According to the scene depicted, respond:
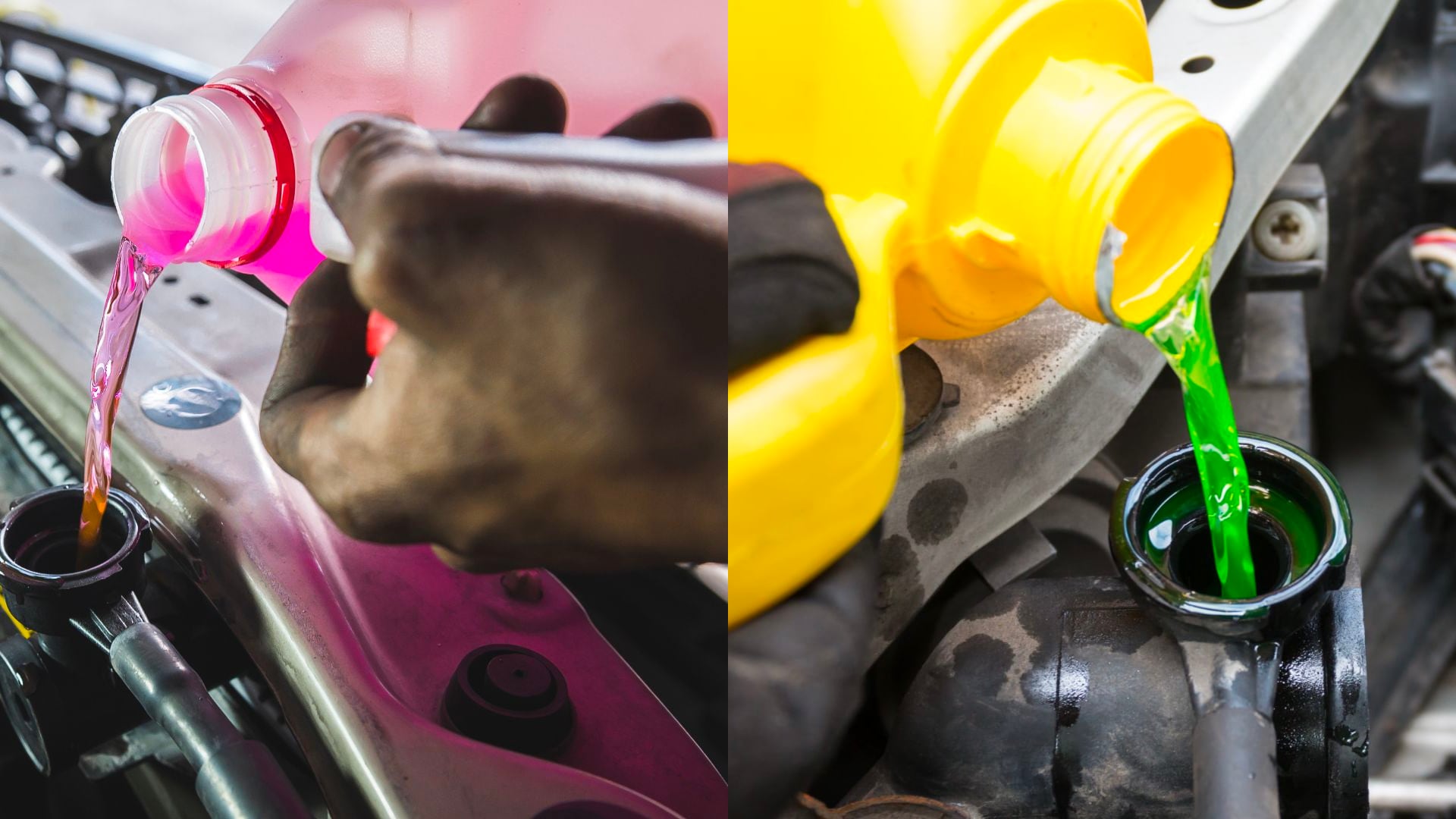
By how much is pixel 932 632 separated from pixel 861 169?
1.04 feet

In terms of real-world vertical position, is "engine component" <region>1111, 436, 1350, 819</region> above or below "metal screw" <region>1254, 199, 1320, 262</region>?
above

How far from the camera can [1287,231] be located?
908 millimetres

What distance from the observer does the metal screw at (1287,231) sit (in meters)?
0.90

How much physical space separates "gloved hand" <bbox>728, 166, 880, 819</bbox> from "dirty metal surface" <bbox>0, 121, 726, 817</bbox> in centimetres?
2

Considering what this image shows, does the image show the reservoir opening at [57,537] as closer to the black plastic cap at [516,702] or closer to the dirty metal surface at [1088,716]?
the black plastic cap at [516,702]

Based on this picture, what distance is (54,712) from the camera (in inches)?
20.1

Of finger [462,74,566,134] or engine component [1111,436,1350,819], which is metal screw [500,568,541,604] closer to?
finger [462,74,566,134]

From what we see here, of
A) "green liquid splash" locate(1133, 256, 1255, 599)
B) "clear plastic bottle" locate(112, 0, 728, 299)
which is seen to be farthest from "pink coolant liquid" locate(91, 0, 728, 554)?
"green liquid splash" locate(1133, 256, 1255, 599)

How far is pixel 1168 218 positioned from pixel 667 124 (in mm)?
252

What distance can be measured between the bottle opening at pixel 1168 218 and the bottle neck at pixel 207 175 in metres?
0.28

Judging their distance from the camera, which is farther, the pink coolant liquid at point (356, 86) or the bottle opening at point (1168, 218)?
the bottle opening at point (1168, 218)

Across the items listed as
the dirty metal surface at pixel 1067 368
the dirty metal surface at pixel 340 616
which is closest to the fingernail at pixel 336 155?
the dirty metal surface at pixel 340 616

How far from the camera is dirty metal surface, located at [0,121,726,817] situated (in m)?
0.38

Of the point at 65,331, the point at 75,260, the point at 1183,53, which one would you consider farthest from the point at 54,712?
the point at 1183,53
